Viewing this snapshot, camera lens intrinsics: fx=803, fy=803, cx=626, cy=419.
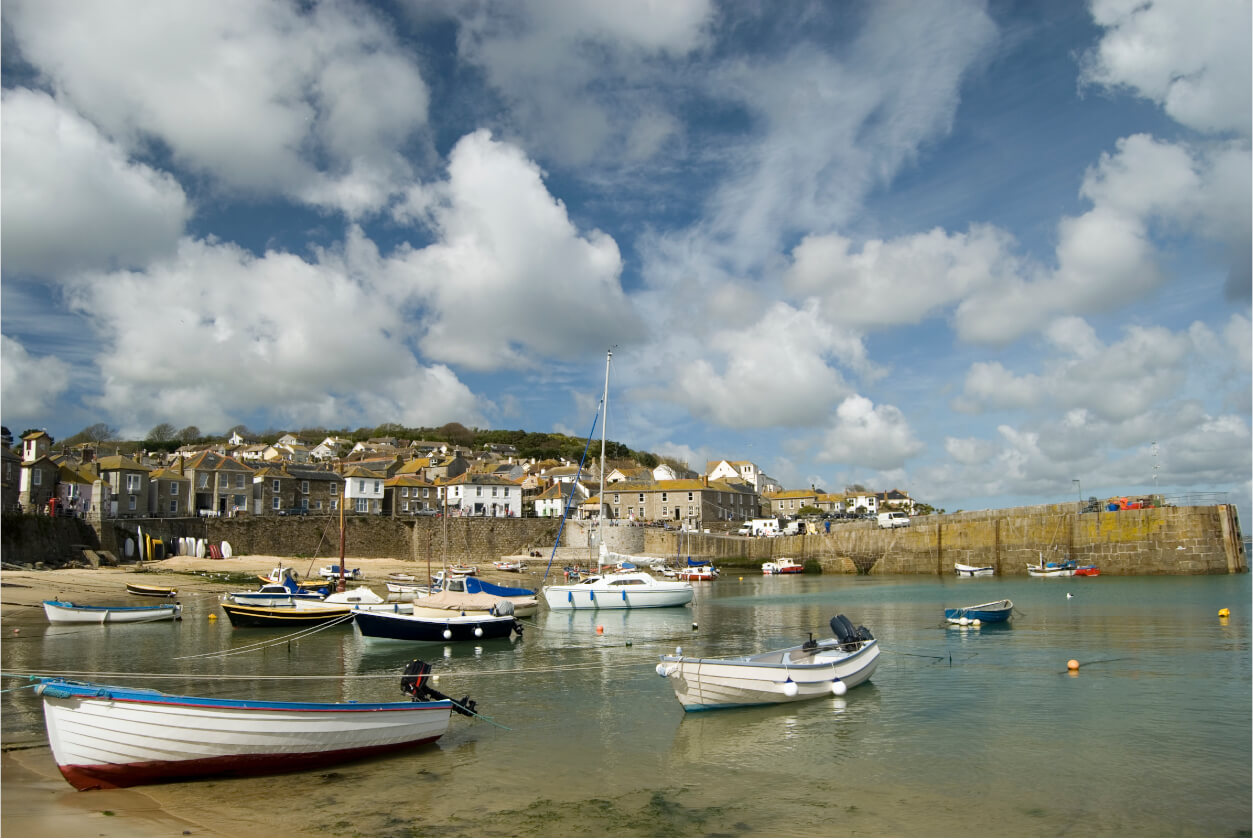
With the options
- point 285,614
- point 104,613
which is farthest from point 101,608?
point 285,614

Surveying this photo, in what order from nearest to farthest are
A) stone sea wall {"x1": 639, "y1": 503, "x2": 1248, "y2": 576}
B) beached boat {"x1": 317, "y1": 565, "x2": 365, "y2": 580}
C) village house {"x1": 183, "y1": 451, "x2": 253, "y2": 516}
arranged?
Result: beached boat {"x1": 317, "y1": 565, "x2": 365, "y2": 580}
stone sea wall {"x1": 639, "y1": 503, "x2": 1248, "y2": 576}
village house {"x1": 183, "y1": 451, "x2": 253, "y2": 516}

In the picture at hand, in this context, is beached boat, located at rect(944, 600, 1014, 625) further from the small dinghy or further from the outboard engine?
the small dinghy

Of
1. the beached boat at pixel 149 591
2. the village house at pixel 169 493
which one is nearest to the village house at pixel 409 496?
the village house at pixel 169 493

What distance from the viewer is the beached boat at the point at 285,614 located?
88.9 ft

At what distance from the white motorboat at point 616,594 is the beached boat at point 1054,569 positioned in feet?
93.9

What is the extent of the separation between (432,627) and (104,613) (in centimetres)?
1335

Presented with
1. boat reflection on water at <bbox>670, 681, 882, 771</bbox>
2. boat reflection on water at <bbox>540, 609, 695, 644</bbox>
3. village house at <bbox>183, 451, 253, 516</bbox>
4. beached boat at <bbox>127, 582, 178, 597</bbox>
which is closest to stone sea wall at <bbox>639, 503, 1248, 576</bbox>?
boat reflection on water at <bbox>540, 609, 695, 644</bbox>

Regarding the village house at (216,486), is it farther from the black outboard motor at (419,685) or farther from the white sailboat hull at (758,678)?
the white sailboat hull at (758,678)

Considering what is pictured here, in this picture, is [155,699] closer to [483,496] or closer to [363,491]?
[363,491]

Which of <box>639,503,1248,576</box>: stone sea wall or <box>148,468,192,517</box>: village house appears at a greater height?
<box>148,468,192,517</box>: village house

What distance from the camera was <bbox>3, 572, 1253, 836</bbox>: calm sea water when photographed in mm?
9883

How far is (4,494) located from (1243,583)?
2818 inches

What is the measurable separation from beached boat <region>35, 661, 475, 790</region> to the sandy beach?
39 cm

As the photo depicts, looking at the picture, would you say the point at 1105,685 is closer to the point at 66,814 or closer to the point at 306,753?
the point at 306,753
